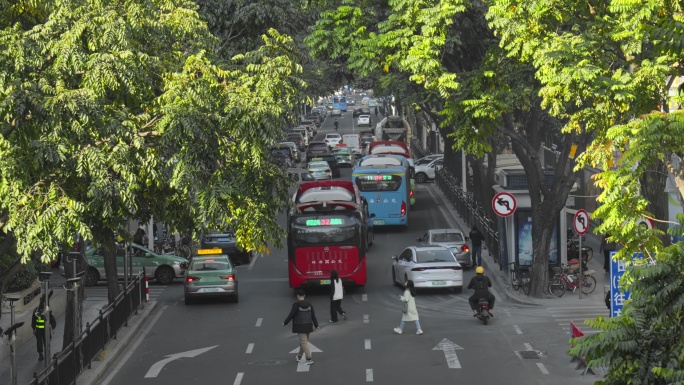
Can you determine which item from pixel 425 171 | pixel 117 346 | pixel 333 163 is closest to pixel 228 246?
pixel 117 346

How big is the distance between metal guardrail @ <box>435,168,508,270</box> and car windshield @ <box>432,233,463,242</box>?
133 cm

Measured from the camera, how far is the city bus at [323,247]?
3559 centimetres

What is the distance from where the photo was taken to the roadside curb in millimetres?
24391

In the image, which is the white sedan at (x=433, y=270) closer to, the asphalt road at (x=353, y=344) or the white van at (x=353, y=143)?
the asphalt road at (x=353, y=344)

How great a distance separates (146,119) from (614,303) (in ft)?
27.0

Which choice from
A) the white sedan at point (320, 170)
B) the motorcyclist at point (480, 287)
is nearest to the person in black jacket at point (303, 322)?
the motorcyclist at point (480, 287)

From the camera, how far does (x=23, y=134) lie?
18234mm

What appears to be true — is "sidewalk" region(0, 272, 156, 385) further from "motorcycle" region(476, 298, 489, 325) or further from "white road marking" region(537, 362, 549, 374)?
"white road marking" region(537, 362, 549, 374)

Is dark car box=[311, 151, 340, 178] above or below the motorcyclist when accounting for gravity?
above

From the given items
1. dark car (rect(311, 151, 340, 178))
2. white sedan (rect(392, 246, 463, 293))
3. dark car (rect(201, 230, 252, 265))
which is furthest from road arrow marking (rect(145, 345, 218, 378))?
dark car (rect(311, 151, 340, 178))

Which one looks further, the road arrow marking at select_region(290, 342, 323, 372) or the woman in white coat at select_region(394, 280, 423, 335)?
the woman in white coat at select_region(394, 280, 423, 335)

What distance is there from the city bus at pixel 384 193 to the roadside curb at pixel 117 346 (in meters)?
17.0

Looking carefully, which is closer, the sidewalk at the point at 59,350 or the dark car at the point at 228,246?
the sidewalk at the point at 59,350

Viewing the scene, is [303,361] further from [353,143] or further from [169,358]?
[353,143]
